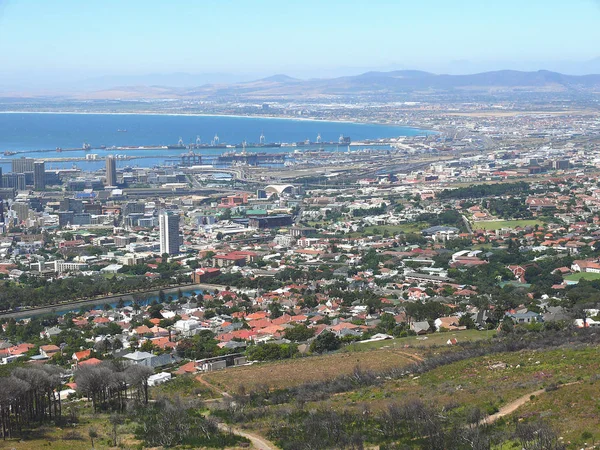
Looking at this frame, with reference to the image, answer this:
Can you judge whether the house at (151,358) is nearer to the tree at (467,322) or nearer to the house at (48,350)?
the house at (48,350)

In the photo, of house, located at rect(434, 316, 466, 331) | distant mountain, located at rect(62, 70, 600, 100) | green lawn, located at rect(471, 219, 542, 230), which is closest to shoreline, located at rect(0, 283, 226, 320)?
house, located at rect(434, 316, 466, 331)

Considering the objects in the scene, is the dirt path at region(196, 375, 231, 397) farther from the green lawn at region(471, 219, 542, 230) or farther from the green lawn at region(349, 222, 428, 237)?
the green lawn at region(471, 219, 542, 230)

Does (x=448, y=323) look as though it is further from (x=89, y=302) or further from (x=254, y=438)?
(x=89, y=302)

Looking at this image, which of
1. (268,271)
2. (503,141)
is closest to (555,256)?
(268,271)

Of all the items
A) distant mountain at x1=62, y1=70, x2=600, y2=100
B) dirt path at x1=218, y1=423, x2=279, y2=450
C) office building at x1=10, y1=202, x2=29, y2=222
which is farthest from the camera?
distant mountain at x1=62, y1=70, x2=600, y2=100

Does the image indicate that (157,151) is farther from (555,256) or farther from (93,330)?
(93,330)

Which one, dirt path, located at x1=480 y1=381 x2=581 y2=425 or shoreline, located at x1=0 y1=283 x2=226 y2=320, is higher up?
dirt path, located at x1=480 y1=381 x2=581 y2=425

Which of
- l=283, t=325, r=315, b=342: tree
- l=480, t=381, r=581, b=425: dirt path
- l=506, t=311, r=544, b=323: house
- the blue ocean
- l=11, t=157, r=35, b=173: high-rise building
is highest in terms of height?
l=480, t=381, r=581, b=425: dirt path

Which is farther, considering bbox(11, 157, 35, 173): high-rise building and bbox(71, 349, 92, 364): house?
bbox(11, 157, 35, 173): high-rise building
